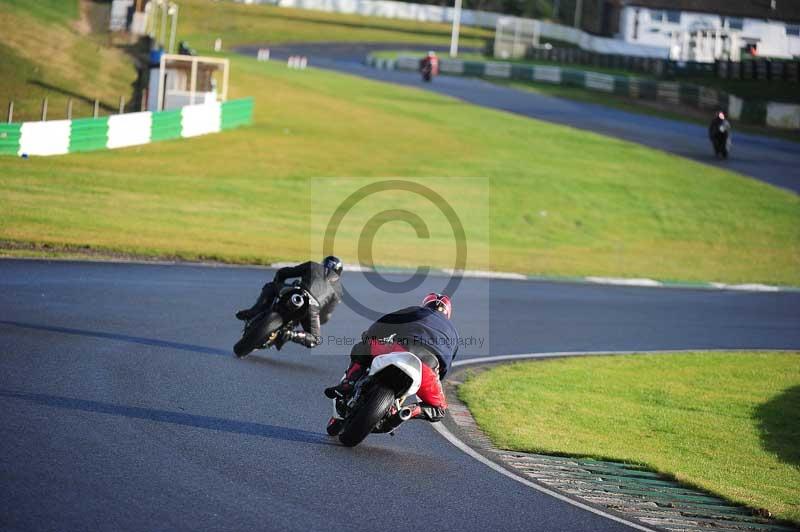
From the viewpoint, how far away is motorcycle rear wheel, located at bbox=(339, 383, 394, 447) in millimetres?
8656

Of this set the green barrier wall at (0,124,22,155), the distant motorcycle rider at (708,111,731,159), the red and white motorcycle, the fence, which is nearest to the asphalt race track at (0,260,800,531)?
the red and white motorcycle

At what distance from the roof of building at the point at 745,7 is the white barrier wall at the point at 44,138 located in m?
63.9

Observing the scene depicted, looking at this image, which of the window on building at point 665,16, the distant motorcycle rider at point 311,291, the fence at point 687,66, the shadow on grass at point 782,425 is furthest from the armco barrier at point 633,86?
the distant motorcycle rider at point 311,291

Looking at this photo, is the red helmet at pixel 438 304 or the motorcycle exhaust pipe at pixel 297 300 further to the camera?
the motorcycle exhaust pipe at pixel 297 300

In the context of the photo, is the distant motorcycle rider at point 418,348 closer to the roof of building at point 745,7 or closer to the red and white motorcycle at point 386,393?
the red and white motorcycle at point 386,393

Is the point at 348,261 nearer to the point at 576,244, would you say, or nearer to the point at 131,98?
the point at 576,244

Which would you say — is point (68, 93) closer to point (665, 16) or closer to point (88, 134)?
point (88, 134)

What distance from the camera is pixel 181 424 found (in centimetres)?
908

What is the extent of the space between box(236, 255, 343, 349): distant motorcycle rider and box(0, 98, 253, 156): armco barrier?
17.0 meters

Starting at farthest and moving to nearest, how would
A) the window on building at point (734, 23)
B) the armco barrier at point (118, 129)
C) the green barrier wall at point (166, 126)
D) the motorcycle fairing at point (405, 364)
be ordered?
the window on building at point (734, 23), the green barrier wall at point (166, 126), the armco barrier at point (118, 129), the motorcycle fairing at point (405, 364)

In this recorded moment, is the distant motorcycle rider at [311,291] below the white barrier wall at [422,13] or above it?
below

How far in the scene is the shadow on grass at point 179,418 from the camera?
360 inches

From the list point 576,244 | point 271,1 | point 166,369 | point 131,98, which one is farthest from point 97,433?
point 271,1

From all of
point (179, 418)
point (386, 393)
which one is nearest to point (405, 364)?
point (386, 393)
